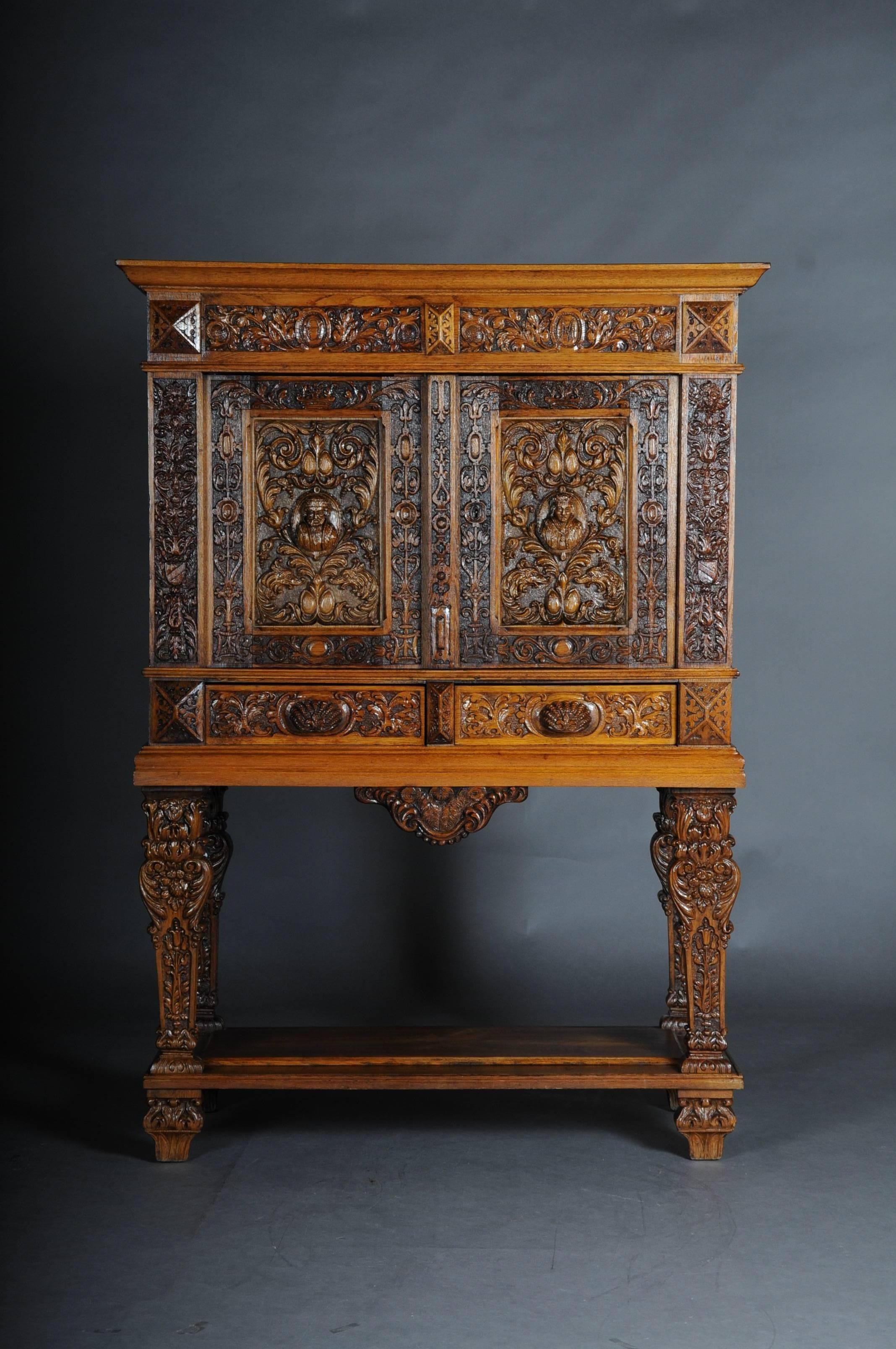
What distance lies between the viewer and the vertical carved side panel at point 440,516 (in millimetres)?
3818

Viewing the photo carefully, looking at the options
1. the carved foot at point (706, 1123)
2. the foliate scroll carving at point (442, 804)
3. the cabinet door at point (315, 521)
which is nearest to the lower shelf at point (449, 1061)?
the carved foot at point (706, 1123)

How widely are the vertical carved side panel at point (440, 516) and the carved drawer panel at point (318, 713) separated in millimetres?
152

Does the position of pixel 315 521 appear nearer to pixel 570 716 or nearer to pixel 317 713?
pixel 317 713

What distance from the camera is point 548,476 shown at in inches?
152

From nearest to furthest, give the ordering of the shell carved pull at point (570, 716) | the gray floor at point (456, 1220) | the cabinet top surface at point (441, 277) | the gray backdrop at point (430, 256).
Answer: the gray floor at point (456, 1220)
the cabinet top surface at point (441, 277)
the shell carved pull at point (570, 716)
the gray backdrop at point (430, 256)

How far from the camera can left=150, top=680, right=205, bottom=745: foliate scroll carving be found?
12.7 ft

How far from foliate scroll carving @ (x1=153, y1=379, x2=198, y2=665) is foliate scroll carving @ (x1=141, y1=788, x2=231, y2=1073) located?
39cm

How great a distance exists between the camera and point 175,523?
384cm

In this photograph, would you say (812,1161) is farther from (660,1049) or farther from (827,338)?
(827,338)

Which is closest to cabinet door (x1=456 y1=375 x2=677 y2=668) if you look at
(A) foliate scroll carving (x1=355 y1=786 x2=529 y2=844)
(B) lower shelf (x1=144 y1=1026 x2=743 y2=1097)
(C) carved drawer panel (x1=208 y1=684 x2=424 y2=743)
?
(C) carved drawer panel (x1=208 y1=684 x2=424 y2=743)

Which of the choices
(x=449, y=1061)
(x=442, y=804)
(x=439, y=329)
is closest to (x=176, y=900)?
(x=442, y=804)

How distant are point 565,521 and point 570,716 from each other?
1.65ft

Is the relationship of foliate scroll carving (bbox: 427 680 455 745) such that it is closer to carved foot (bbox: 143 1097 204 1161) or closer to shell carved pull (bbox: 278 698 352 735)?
shell carved pull (bbox: 278 698 352 735)

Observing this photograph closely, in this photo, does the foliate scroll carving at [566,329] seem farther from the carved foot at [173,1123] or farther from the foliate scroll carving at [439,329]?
the carved foot at [173,1123]
